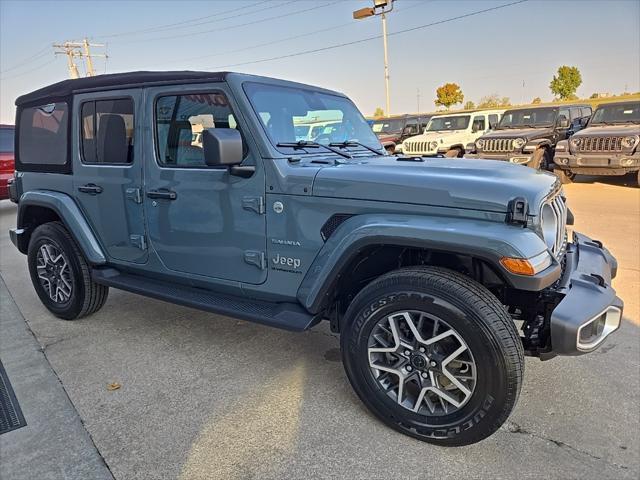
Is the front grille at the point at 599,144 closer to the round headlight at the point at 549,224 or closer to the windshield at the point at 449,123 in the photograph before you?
the windshield at the point at 449,123

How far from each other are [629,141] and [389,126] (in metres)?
9.40

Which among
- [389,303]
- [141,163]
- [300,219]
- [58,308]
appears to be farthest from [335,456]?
[58,308]

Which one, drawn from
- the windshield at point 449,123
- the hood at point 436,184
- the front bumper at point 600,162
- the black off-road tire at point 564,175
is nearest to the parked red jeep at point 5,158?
the hood at point 436,184

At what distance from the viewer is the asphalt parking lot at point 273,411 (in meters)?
2.21

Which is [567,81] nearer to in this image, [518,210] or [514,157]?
[514,157]

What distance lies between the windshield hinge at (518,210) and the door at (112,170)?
2.45 meters

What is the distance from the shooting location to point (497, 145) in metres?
11.5

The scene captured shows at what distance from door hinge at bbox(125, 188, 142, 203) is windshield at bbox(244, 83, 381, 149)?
43.9 inches

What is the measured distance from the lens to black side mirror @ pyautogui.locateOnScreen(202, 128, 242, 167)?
8.16 ft

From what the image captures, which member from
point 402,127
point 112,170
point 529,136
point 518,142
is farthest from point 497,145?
point 112,170

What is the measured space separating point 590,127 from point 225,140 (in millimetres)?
11115

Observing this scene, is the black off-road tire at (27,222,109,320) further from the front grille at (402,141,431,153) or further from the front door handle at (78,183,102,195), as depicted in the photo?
the front grille at (402,141,431,153)

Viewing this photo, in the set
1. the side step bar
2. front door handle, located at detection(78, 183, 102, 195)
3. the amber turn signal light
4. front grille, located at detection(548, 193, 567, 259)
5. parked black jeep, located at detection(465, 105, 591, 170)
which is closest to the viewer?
the amber turn signal light

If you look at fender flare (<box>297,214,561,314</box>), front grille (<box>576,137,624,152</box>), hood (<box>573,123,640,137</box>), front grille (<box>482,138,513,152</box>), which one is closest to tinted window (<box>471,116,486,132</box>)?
front grille (<box>482,138,513,152</box>)
